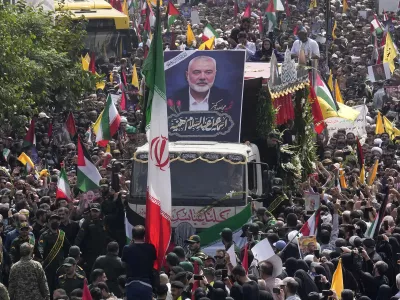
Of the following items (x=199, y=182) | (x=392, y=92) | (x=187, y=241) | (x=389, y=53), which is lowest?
(x=187, y=241)

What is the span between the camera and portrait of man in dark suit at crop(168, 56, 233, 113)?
879 inches

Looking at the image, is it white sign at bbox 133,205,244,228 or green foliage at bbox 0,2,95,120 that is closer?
white sign at bbox 133,205,244,228

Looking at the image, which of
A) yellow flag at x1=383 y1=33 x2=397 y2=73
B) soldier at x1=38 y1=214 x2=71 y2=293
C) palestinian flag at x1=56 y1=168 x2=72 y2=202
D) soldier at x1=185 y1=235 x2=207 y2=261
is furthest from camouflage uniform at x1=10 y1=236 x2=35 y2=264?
yellow flag at x1=383 y1=33 x2=397 y2=73

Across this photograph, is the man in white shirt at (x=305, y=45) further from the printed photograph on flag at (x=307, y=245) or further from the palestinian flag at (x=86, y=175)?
the printed photograph on flag at (x=307, y=245)

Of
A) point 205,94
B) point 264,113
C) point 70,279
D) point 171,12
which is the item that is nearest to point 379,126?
point 264,113

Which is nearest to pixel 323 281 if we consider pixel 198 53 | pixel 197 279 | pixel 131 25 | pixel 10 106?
pixel 197 279

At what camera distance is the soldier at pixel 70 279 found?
17.5m

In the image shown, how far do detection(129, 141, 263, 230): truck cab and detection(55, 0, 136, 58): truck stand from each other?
827 inches

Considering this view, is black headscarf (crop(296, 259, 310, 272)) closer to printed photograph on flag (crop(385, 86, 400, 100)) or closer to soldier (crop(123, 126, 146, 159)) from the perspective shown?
soldier (crop(123, 126, 146, 159))

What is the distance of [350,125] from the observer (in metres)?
31.3

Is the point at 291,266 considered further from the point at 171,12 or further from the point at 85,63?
the point at 171,12

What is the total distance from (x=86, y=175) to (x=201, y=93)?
2710 mm

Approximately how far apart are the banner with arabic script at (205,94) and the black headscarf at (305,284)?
5.39 metres

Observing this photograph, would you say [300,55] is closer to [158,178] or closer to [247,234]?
[247,234]
